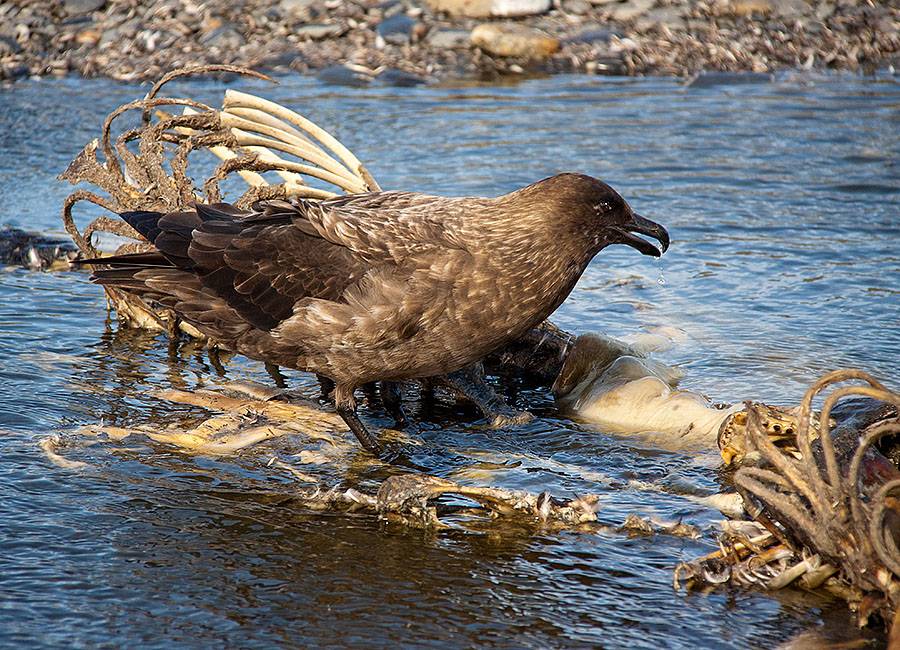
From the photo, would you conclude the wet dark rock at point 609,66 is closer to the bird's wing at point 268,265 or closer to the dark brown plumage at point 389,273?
the dark brown plumage at point 389,273

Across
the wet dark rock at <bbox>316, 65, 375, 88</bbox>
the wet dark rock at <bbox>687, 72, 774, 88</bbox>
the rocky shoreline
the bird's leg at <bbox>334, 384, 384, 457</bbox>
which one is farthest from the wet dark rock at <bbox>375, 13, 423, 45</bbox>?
the bird's leg at <bbox>334, 384, 384, 457</bbox>

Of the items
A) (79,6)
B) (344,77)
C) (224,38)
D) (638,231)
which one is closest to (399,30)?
(344,77)

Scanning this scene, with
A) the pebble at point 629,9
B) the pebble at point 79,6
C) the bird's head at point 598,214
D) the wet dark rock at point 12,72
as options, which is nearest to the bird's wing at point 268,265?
the bird's head at point 598,214

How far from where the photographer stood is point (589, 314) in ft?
21.5

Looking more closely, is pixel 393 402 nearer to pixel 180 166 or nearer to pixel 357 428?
pixel 357 428

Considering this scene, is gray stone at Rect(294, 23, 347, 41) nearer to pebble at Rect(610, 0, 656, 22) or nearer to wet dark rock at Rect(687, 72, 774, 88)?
pebble at Rect(610, 0, 656, 22)

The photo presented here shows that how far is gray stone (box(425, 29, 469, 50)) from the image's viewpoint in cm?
1377

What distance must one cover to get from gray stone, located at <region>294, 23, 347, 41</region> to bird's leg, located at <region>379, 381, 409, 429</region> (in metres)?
10.0

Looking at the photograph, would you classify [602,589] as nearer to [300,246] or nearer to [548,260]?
[548,260]

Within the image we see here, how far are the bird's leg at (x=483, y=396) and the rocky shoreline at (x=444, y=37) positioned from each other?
28.3 feet

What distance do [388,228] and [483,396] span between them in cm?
103

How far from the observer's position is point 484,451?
188 inches

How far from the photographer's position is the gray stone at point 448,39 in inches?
542

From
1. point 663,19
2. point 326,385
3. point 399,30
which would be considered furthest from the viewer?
point 663,19
